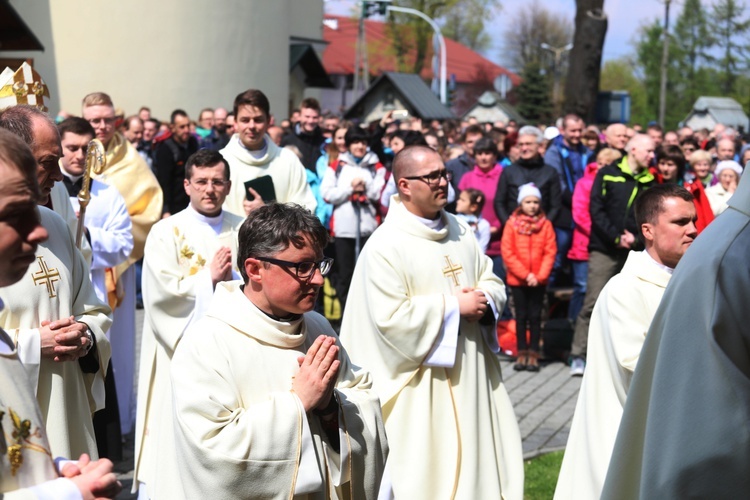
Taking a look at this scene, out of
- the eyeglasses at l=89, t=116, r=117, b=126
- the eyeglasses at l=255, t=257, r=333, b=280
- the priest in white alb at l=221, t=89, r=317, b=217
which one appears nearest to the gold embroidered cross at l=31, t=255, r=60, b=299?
the eyeglasses at l=255, t=257, r=333, b=280

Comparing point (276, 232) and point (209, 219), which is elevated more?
point (276, 232)

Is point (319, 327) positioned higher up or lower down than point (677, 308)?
lower down

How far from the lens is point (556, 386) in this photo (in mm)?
9914

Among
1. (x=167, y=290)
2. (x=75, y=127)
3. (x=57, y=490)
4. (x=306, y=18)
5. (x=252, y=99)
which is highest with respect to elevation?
(x=306, y=18)

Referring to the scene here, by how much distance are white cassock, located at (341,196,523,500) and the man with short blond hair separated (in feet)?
8.16

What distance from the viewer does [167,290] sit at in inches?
245

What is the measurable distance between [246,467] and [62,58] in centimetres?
1807

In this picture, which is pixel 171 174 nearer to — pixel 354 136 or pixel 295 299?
pixel 354 136

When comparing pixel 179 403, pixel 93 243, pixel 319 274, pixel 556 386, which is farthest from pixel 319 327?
pixel 556 386

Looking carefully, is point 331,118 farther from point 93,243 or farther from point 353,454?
point 353,454

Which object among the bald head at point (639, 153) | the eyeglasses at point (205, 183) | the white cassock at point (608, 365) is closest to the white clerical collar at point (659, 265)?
the white cassock at point (608, 365)

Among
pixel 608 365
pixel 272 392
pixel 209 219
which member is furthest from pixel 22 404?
pixel 209 219

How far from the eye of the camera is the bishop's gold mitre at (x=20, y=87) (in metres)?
5.53

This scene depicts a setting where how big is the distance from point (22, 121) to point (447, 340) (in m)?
2.52
